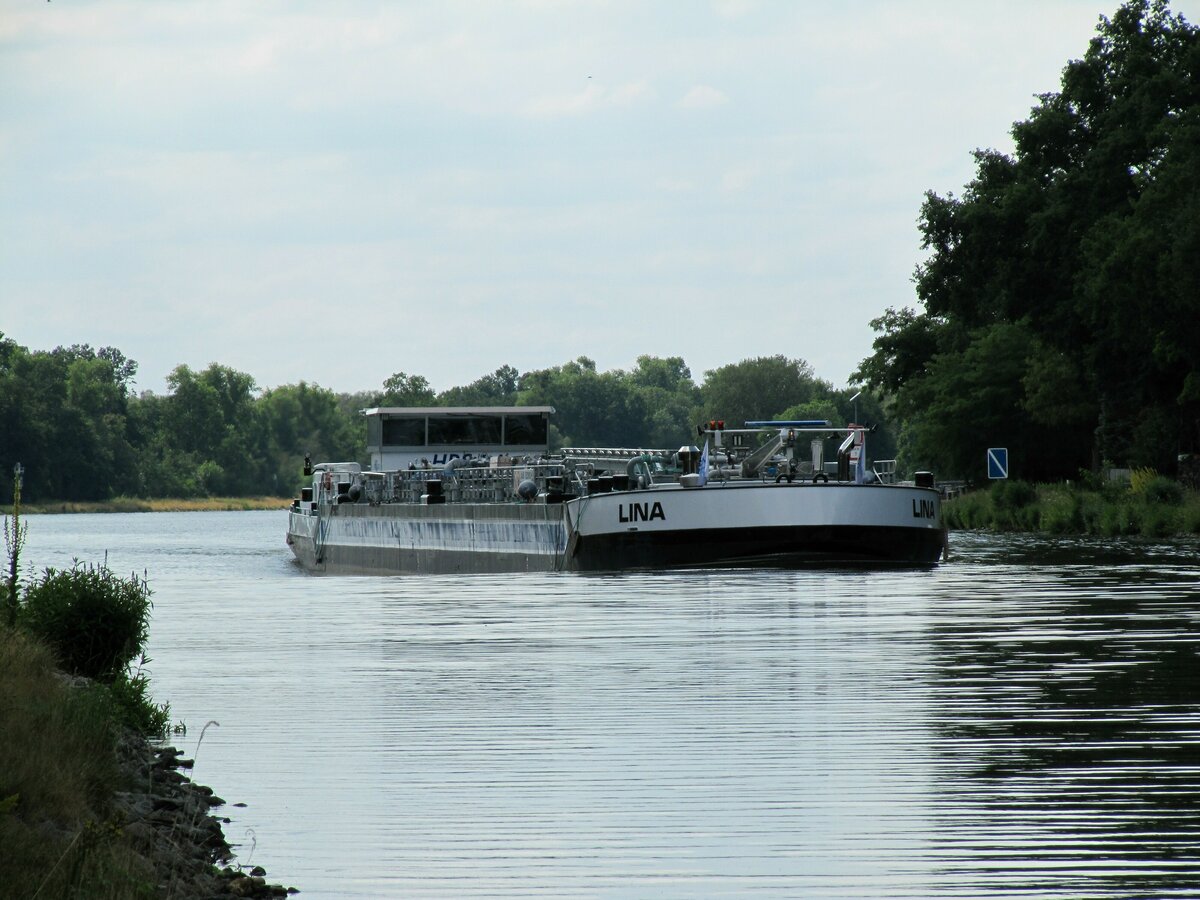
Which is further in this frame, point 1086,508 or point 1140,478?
point 1140,478

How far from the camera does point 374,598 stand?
28.6 metres

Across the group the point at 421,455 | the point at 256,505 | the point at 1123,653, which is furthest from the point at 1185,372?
the point at 256,505

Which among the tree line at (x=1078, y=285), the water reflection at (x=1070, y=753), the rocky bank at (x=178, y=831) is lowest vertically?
the rocky bank at (x=178, y=831)

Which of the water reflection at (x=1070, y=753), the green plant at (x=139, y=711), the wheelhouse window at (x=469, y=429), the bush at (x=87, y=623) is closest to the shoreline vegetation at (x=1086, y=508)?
the wheelhouse window at (x=469, y=429)

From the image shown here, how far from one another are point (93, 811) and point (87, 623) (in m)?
6.17

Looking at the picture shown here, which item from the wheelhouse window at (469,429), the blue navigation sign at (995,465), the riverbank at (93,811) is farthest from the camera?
the blue navigation sign at (995,465)

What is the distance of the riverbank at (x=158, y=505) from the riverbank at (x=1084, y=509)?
104147mm

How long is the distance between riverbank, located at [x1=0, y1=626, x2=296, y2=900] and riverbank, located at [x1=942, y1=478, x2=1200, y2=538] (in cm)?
3532

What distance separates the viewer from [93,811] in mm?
8172

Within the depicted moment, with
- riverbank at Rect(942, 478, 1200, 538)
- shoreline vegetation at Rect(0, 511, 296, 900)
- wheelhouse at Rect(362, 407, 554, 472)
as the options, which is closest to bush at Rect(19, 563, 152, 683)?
shoreline vegetation at Rect(0, 511, 296, 900)

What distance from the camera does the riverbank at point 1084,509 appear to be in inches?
1855

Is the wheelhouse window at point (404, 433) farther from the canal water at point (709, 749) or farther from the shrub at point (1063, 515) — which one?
the canal water at point (709, 749)

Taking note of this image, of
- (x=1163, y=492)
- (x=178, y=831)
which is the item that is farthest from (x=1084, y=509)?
(x=178, y=831)

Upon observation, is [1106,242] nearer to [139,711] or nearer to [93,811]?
[139,711]
